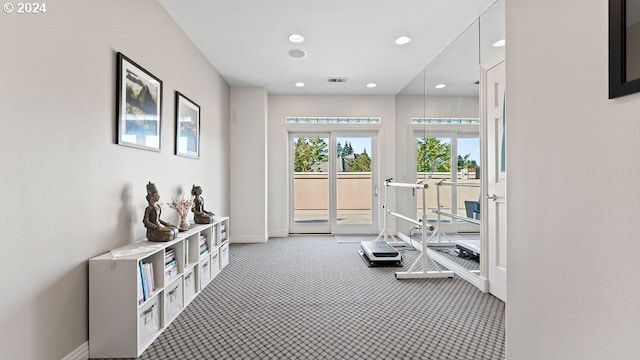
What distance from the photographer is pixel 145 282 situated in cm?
187

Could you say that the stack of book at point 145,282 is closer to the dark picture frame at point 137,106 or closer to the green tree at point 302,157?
the dark picture frame at point 137,106

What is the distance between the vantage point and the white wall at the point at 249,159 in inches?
194

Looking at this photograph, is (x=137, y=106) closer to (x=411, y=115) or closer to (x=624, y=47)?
(x=624, y=47)

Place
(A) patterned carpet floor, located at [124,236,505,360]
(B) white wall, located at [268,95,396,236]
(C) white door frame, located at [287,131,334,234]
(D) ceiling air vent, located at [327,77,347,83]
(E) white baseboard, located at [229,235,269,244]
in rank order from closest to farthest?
1. (A) patterned carpet floor, located at [124,236,505,360]
2. (D) ceiling air vent, located at [327,77,347,83]
3. (E) white baseboard, located at [229,235,269,244]
4. (B) white wall, located at [268,95,396,236]
5. (C) white door frame, located at [287,131,334,234]

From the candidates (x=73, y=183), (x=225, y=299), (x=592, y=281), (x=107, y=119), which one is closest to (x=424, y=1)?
(x=592, y=281)

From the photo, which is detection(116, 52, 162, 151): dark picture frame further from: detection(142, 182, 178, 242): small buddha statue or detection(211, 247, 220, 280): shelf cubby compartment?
detection(211, 247, 220, 280): shelf cubby compartment

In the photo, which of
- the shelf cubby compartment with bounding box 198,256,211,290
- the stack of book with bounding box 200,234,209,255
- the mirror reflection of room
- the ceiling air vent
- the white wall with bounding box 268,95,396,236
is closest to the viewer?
the mirror reflection of room

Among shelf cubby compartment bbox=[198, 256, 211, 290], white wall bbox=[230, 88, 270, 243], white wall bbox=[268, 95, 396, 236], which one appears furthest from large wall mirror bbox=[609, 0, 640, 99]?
white wall bbox=[268, 95, 396, 236]

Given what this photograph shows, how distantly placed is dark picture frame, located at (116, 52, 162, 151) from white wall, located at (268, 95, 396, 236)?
2.84m

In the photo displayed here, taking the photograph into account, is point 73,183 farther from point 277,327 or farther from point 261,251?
point 261,251

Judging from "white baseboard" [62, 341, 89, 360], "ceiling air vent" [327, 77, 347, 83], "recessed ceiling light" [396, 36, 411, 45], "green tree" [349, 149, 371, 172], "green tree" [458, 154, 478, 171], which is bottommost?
"white baseboard" [62, 341, 89, 360]

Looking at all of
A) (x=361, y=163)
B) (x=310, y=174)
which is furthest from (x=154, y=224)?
(x=361, y=163)

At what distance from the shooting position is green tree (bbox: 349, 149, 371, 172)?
18.3ft

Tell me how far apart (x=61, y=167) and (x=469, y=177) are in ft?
11.0
